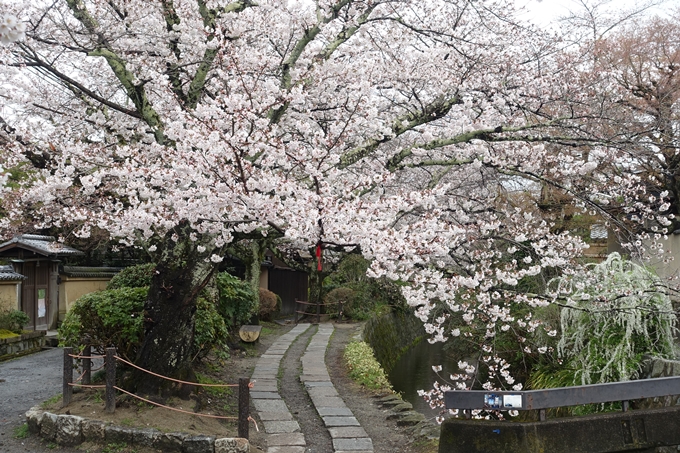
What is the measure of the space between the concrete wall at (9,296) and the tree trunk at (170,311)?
975 centimetres

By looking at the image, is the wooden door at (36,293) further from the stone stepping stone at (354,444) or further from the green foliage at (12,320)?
the stone stepping stone at (354,444)

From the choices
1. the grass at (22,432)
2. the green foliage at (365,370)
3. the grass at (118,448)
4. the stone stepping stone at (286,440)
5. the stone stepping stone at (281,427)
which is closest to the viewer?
the grass at (118,448)

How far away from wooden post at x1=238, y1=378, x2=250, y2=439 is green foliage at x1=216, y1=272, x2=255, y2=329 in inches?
241

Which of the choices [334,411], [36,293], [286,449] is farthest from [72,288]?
[286,449]

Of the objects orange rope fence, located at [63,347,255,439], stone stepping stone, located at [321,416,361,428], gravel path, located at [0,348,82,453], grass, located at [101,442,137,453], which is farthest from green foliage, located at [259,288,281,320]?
grass, located at [101,442,137,453]

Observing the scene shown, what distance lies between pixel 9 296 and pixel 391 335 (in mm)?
11883

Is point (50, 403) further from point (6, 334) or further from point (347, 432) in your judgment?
point (6, 334)

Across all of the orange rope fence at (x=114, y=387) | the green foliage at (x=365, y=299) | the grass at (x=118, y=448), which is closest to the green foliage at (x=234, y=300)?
the orange rope fence at (x=114, y=387)

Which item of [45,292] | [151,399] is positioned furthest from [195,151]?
[45,292]

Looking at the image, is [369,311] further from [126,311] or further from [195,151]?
[195,151]

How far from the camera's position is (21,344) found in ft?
47.3

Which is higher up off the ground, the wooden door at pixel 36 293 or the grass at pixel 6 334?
the wooden door at pixel 36 293

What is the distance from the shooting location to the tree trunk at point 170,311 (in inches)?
288

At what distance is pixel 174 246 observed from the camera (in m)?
7.47
